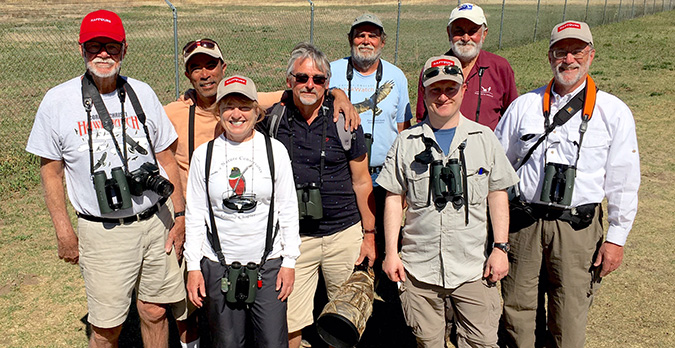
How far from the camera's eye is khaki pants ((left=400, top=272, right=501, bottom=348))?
321 cm

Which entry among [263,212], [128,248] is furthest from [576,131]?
[128,248]

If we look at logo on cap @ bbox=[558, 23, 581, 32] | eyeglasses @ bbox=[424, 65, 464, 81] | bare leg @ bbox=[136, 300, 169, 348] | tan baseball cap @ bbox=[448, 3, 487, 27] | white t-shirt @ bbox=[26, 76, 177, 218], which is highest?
tan baseball cap @ bbox=[448, 3, 487, 27]

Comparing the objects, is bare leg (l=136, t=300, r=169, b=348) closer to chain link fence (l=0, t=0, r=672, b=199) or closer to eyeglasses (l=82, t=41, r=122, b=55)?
eyeglasses (l=82, t=41, r=122, b=55)

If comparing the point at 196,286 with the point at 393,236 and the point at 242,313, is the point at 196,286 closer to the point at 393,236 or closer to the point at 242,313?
the point at 242,313

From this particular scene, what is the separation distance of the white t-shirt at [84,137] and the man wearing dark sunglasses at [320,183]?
0.72 m

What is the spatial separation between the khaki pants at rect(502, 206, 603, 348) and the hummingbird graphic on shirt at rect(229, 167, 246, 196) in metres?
1.79

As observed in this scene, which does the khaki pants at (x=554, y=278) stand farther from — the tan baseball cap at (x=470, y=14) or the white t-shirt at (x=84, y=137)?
the white t-shirt at (x=84, y=137)

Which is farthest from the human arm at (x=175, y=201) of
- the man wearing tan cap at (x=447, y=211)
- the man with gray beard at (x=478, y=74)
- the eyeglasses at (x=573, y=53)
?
the eyeglasses at (x=573, y=53)

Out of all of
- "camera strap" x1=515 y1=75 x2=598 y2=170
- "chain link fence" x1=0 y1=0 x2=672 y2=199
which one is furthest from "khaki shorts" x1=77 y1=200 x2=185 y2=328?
"chain link fence" x1=0 y1=0 x2=672 y2=199

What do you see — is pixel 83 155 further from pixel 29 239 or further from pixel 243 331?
pixel 29 239

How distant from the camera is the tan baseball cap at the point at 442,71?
3029mm

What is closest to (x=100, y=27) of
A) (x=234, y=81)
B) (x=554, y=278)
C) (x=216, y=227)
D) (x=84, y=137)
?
(x=84, y=137)

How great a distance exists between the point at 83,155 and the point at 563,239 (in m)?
2.87

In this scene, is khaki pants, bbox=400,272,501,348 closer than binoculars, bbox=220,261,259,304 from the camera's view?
No
